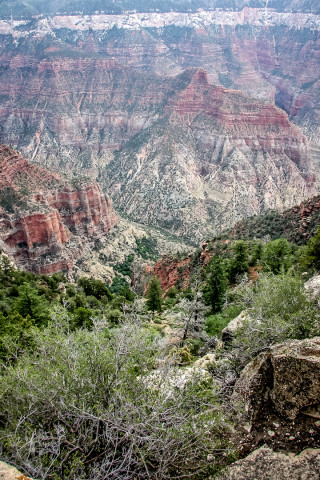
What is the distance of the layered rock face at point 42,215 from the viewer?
197ft

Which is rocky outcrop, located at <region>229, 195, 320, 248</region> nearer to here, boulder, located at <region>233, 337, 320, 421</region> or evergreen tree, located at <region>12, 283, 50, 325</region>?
evergreen tree, located at <region>12, 283, 50, 325</region>

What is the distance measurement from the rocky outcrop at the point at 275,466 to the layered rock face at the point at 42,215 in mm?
53185

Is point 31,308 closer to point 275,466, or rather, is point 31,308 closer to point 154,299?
point 154,299

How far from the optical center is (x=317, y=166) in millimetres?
138875

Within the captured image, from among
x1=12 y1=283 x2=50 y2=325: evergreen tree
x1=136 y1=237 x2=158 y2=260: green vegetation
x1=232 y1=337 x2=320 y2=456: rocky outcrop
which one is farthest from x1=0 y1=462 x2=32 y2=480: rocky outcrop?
x1=136 y1=237 x2=158 y2=260: green vegetation

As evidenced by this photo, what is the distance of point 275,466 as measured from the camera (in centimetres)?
825

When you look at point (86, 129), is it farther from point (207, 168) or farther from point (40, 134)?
point (207, 168)

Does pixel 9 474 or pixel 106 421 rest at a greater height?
pixel 9 474

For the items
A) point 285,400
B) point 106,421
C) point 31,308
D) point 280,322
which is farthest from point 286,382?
point 31,308

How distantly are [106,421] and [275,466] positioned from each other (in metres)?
4.16

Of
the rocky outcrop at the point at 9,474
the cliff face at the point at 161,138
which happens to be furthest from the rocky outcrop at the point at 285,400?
the cliff face at the point at 161,138

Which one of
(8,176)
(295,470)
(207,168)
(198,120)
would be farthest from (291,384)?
(198,120)

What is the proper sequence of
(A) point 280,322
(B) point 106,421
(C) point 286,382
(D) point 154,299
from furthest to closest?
(D) point 154,299 < (A) point 280,322 < (C) point 286,382 < (B) point 106,421

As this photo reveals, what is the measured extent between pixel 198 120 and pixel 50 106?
7183 centimetres
